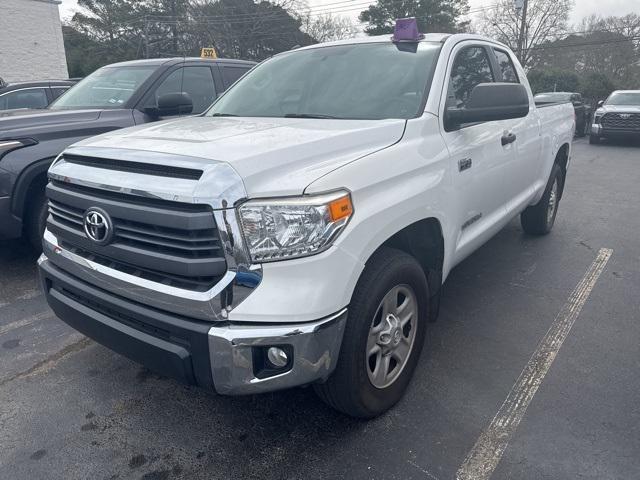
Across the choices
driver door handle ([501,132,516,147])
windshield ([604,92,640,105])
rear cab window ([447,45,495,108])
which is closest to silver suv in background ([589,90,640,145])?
windshield ([604,92,640,105])

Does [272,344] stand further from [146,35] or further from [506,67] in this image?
[146,35]

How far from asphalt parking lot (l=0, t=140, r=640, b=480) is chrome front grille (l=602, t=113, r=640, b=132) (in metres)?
13.5

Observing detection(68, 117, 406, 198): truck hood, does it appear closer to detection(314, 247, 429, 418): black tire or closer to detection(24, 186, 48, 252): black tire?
detection(314, 247, 429, 418): black tire

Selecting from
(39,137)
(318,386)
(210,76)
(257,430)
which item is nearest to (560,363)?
(318,386)

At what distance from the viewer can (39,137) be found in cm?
447

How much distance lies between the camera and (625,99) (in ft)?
54.8

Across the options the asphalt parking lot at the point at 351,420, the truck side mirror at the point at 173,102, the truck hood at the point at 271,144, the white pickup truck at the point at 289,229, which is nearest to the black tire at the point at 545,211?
the asphalt parking lot at the point at 351,420

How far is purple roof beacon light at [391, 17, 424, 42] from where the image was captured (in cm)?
353

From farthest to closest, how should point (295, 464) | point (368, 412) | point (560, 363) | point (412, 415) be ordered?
point (560, 363) < point (412, 415) < point (368, 412) < point (295, 464)

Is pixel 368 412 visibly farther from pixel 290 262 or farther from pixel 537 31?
pixel 537 31

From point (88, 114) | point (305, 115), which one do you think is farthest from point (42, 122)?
point (305, 115)

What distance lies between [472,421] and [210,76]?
4834 mm

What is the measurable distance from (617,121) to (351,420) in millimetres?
16139

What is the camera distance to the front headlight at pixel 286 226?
2062 millimetres
